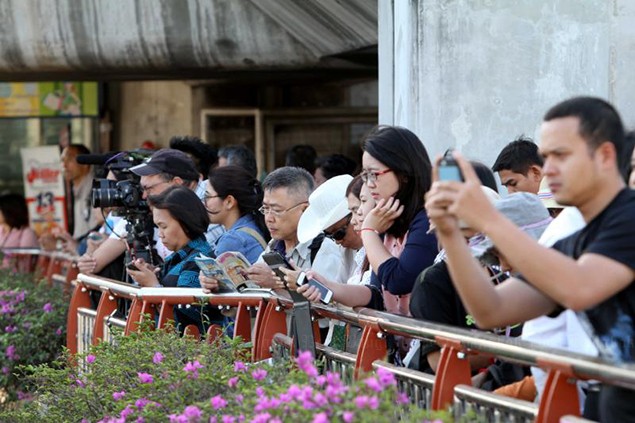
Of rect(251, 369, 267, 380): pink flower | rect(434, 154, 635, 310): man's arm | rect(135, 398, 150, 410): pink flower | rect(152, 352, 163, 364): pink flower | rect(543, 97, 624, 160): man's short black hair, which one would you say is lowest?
rect(135, 398, 150, 410): pink flower

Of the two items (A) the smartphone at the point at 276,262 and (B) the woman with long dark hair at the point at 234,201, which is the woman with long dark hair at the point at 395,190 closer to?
(A) the smartphone at the point at 276,262

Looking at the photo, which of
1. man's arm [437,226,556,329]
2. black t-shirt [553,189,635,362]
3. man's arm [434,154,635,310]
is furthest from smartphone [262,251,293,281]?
man's arm [434,154,635,310]

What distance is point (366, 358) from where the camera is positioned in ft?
17.5

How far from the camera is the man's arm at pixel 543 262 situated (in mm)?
3699

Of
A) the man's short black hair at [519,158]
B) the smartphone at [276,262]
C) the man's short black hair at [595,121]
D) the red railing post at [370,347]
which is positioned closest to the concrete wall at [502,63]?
the man's short black hair at [519,158]

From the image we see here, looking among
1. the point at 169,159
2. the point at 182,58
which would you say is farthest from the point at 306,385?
the point at 182,58

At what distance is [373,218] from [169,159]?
121 inches

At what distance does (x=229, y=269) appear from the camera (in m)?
6.59

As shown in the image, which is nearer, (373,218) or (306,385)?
(306,385)

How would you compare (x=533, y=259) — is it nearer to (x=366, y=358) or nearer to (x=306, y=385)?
(x=306, y=385)

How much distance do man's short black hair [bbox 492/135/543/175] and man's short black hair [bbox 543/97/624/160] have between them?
10.5 feet

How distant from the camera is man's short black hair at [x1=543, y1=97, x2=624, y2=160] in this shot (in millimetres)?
3891

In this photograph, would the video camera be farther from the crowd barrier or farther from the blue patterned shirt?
the blue patterned shirt

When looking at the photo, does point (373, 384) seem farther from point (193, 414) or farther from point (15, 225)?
point (15, 225)
